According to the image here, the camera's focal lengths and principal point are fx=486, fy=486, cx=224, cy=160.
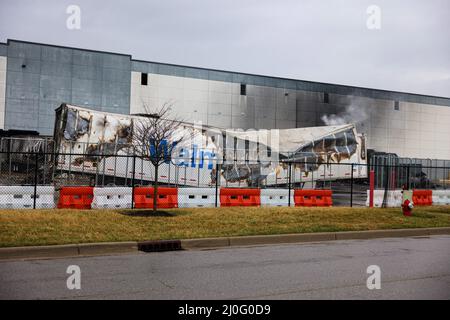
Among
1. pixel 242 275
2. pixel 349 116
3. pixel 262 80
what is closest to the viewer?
pixel 242 275

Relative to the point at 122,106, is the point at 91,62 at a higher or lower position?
higher

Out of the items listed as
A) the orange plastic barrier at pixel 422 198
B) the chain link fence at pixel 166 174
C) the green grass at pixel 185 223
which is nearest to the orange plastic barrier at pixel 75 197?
the chain link fence at pixel 166 174

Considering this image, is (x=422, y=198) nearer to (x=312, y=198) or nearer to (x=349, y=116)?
(x=312, y=198)

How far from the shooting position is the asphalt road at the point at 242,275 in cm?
630

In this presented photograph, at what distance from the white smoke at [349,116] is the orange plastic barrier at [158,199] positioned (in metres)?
35.2

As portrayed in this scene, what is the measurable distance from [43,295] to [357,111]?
49863mm

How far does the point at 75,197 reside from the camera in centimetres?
1677

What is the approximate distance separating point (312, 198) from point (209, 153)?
6.28 metres

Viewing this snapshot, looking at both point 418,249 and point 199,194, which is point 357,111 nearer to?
point 199,194

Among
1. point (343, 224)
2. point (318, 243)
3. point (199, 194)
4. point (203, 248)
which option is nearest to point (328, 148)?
point (199, 194)

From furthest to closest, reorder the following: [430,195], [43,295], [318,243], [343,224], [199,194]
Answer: [430,195] → [199,194] → [343,224] → [318,243] → [43,295]

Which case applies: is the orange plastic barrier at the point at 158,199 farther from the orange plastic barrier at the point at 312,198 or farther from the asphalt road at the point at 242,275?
the asphalt road at the point at 242,275

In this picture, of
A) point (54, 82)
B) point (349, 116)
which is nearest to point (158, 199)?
point (54, 82)

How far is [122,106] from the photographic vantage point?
4178 cm
